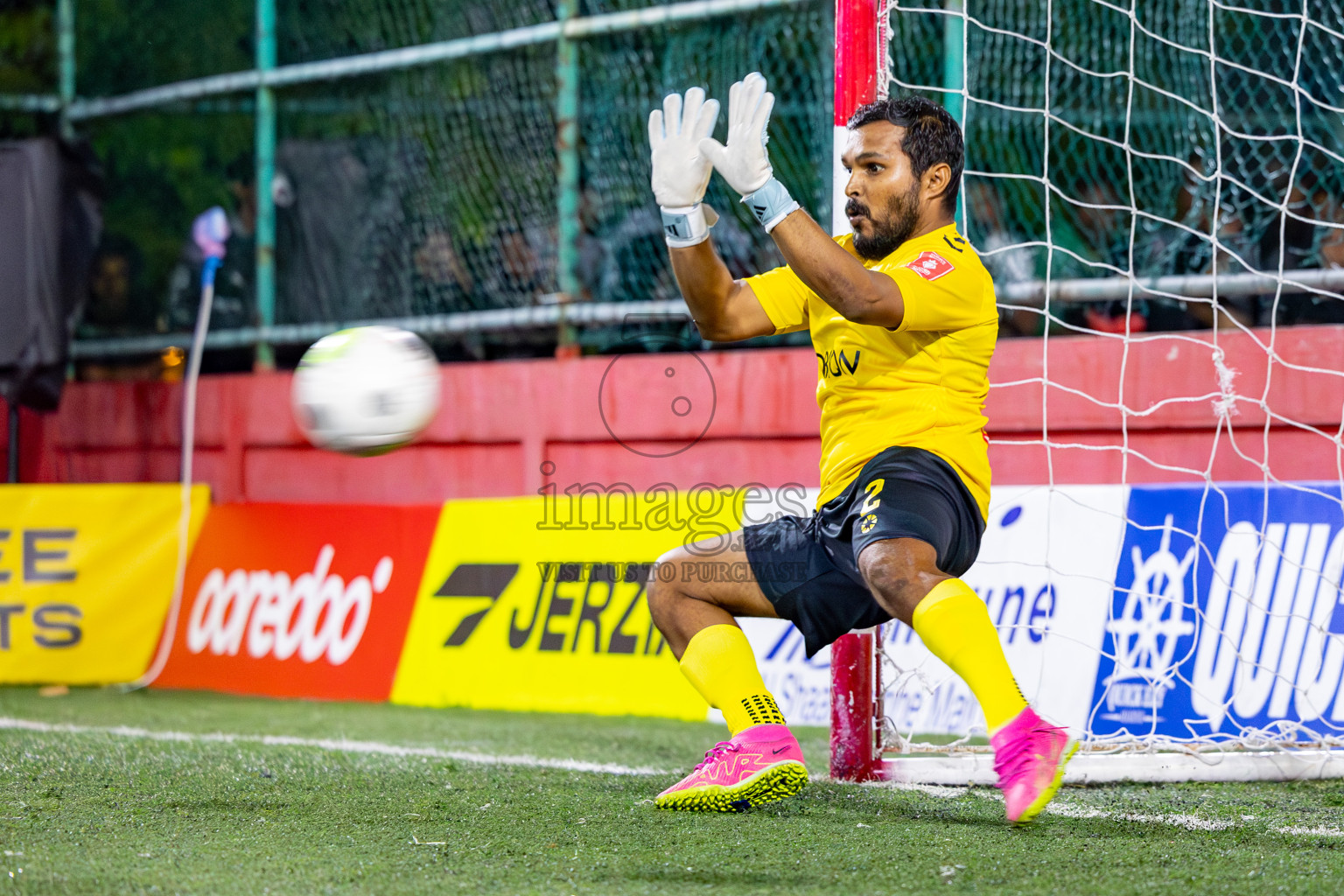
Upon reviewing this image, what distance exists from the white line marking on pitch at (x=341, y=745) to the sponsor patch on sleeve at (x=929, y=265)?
1.79 m

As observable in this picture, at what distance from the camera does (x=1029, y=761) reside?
303 centimetres

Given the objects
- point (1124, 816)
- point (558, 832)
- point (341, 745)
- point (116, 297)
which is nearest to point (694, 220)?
point (558, 832)

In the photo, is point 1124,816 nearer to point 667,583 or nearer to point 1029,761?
point 1029,761

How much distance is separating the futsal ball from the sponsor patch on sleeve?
67.0 inches

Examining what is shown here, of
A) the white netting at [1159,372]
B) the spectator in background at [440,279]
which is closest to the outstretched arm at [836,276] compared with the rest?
the white netting at [1159,372]

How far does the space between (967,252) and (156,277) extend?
270 inches

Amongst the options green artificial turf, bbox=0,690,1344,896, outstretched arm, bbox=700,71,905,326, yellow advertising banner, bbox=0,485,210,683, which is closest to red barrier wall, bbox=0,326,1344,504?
yellow advertising banner, bbox=0,485,210,683

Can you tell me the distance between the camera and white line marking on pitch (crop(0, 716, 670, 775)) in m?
4.37

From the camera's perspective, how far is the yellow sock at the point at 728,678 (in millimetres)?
3582

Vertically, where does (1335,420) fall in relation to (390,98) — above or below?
below

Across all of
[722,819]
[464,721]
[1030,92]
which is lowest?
[464,721]

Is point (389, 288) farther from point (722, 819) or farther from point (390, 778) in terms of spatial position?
point (722, 819)

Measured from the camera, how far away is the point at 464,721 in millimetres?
5738

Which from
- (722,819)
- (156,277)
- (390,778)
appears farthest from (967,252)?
(156,277)
